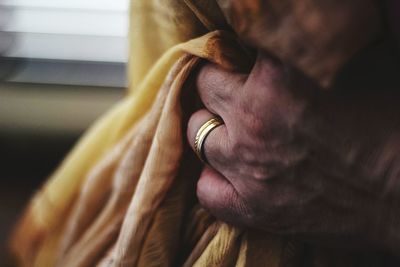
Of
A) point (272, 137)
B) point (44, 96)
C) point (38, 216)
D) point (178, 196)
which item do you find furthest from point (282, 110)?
point (44, 96)

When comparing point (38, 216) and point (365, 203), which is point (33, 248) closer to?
point (38, 216)

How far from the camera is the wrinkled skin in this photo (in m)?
0.29

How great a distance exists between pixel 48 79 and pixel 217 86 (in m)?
0.78

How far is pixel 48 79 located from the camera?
3.40 feet

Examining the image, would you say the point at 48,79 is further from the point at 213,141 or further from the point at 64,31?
the point at 213,141

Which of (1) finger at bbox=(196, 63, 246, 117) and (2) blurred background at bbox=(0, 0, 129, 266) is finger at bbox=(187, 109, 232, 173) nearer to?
(1) finger at bbox=(196, 63, 246, 117)

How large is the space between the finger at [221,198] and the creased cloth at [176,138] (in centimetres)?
2

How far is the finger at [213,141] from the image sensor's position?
37 centimetres

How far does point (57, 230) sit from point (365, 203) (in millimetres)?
489

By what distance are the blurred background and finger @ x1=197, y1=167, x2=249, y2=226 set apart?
0.67 metres

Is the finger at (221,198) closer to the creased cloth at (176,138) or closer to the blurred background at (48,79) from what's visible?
the creased cloth at (176,138)

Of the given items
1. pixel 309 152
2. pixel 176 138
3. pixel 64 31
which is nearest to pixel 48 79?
pixel 64 31

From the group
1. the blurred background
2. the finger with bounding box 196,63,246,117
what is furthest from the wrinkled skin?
the blurred background

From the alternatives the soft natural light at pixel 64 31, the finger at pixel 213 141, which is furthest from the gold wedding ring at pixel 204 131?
the soft natural light at pixel 64 31
